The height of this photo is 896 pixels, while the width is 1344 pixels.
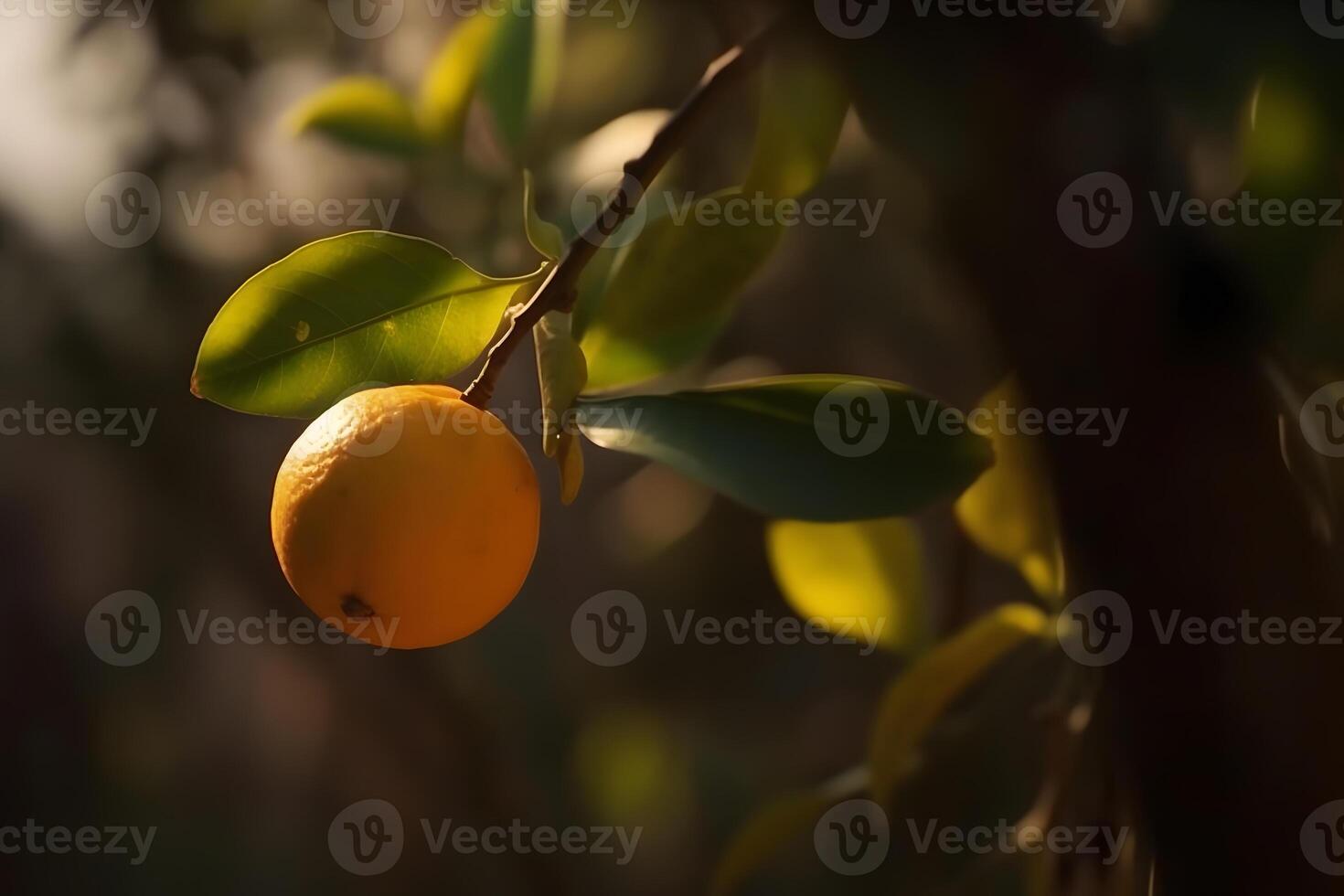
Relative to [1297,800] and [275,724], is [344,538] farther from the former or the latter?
[275,724]

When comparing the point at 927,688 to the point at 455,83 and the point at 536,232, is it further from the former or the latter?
the point at 455,83

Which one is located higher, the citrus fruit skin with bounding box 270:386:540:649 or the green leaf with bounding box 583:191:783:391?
the green leaf with bounding box 583:191:783:391

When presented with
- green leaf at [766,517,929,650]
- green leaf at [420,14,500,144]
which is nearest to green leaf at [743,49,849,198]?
green leaf at [766,517,929,650]

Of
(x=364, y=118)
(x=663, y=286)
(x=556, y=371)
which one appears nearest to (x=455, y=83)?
(x=364, y=118)

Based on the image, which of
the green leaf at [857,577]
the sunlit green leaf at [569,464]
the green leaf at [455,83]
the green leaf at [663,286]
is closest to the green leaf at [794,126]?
the green leaf at [663,286]

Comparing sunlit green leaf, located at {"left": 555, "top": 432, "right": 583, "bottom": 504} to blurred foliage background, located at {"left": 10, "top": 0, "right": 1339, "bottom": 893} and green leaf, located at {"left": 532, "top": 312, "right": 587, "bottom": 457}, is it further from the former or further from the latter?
blurred foliage background, located at {"left": 10, "top": 0, "right": 1339, "bottom": 893}

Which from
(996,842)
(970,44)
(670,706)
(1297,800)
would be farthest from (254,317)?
(670,706)

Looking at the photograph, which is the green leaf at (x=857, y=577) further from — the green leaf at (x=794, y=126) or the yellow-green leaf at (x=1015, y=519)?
the green leaf at (x=794, y=126)
